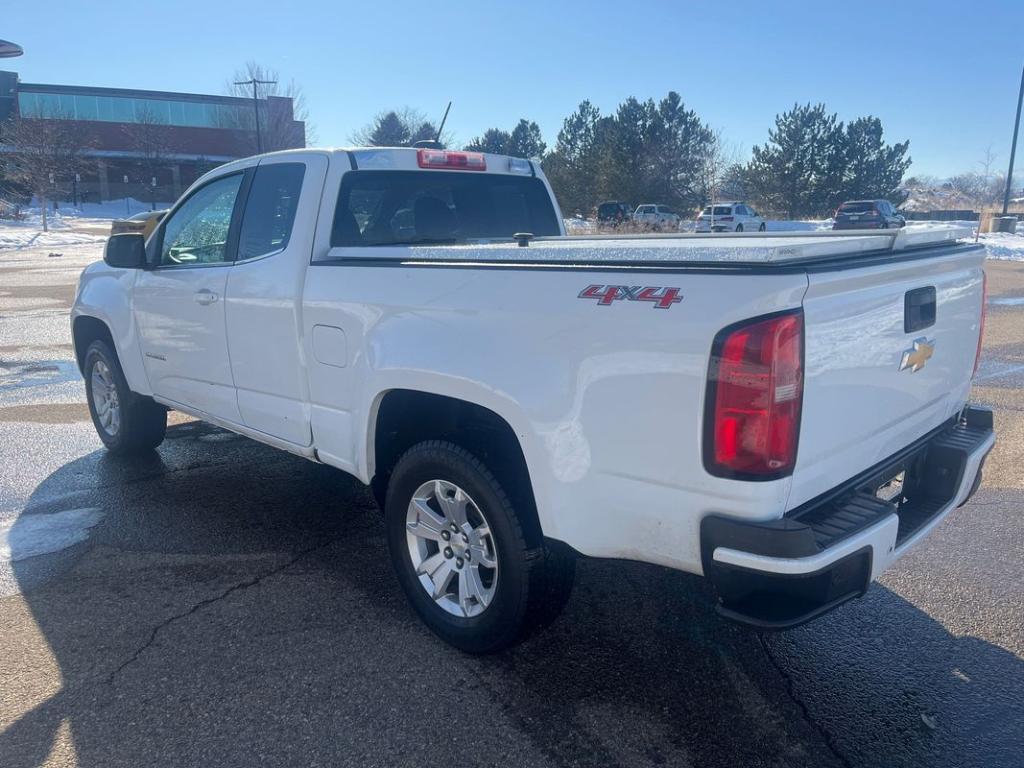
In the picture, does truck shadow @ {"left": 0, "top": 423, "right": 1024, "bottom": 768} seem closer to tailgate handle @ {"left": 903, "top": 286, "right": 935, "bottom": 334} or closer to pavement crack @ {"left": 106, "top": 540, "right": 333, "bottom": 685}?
pavement crack @ {"left": 106, "top": 540, "right": 333, "bottom": 685}

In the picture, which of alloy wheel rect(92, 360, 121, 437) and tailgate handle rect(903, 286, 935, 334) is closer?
tailgate handle rect(903, 286, 935, 334)

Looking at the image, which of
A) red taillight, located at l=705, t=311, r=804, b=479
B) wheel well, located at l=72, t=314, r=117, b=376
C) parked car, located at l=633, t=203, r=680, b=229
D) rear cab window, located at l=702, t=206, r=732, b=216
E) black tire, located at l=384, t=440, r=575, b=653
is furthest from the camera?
parked car, located at l=633, t=203, r=680, b=229

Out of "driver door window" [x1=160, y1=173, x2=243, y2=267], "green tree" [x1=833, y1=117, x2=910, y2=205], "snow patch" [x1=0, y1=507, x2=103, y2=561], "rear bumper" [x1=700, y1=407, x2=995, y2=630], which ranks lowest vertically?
"snow patch" [x1=0, y1=507, x2=103, y2=561]

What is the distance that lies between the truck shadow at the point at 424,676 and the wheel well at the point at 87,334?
6.73 feet

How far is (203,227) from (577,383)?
310cm

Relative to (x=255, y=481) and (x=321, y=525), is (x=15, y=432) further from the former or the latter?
(x=321, y=525)

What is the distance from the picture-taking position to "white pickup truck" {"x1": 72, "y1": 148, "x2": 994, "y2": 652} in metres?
2.32

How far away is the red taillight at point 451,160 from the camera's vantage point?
173 inches

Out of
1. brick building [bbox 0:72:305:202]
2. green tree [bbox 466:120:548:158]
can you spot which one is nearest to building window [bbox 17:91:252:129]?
brick building [bbox 0:72:305:202]

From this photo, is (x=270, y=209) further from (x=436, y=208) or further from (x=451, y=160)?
(x=451, y=160)

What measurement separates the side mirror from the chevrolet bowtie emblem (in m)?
4.21

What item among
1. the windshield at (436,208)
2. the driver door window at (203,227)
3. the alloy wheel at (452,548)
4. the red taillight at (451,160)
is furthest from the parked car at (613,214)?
the alloy wheel at (452,548)

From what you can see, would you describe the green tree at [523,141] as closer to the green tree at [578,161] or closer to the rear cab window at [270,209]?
the green tree at [578,161]

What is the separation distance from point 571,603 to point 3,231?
4156 cm
